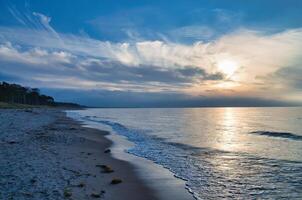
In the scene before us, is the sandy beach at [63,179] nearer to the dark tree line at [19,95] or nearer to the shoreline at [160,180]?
the shoreline at [160,180]

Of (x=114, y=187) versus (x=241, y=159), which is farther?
(x=241, y=159)

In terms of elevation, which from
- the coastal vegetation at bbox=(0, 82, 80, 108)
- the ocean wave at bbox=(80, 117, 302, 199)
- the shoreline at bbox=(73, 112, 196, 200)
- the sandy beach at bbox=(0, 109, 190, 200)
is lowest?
the ocean wave at bbox=(80, 117, 302, 199)

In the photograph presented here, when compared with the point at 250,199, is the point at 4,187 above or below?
above

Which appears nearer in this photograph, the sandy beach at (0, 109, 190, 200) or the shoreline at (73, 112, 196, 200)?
the sandy beach at (0, 109, 190, 200)

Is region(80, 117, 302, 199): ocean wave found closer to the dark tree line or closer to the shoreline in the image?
the shoreline

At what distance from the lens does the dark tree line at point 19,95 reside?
407 ft

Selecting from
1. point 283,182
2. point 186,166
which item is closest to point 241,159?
point 186,166

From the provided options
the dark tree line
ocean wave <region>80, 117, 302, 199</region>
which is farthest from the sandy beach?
the dark tree line

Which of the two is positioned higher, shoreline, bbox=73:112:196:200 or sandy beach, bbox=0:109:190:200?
sandy beach, bbox=0:109:190:200

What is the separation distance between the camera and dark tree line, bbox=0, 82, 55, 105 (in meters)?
124

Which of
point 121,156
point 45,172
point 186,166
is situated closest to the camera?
point 45,172

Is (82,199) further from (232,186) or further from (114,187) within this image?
(232,186)

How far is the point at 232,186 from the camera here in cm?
1300

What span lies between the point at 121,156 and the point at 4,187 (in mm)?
11128
